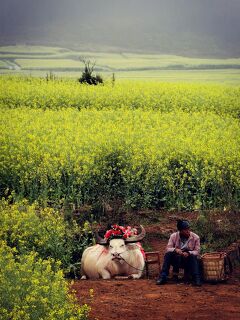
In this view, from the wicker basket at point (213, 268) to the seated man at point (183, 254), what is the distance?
13cm

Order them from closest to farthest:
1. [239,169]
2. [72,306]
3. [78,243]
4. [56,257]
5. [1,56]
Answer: [72,306] → [56,257] → [78,243] → [239,169] → [1,56]

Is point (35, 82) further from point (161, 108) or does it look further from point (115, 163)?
point (115, 163)

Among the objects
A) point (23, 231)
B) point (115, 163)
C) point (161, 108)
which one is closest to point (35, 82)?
point (161, 108)

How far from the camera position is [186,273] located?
12.1m

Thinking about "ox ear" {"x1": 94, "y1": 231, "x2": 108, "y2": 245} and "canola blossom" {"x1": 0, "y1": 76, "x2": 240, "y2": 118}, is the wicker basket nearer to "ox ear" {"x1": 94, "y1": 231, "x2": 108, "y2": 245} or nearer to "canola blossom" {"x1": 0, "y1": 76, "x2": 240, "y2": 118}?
"ox ear" {"x1": 94, "y1": 231, "x2": 108, "y2": 245}

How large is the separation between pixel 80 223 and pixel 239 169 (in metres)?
4.13

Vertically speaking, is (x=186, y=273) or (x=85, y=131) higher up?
(x=85, y=131)

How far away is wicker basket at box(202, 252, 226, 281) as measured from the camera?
11.9 m

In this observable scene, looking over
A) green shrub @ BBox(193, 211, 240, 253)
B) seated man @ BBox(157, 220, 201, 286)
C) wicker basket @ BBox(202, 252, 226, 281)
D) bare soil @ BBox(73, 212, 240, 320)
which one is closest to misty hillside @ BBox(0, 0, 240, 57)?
green shrub @ BBox(193, 211, 240, 253)

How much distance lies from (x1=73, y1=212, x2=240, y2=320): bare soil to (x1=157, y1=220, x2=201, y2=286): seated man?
0.54 ft

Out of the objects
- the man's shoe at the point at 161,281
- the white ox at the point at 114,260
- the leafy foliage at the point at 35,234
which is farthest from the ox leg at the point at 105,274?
the man's shoe at the point at 161,281

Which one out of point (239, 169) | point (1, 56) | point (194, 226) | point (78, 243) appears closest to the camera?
point (78, 243)

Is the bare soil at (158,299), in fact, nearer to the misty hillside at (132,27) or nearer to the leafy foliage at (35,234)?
the leafy foliage at (35,234)

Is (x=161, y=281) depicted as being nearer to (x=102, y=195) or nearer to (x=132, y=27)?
(x=102, y=195)
